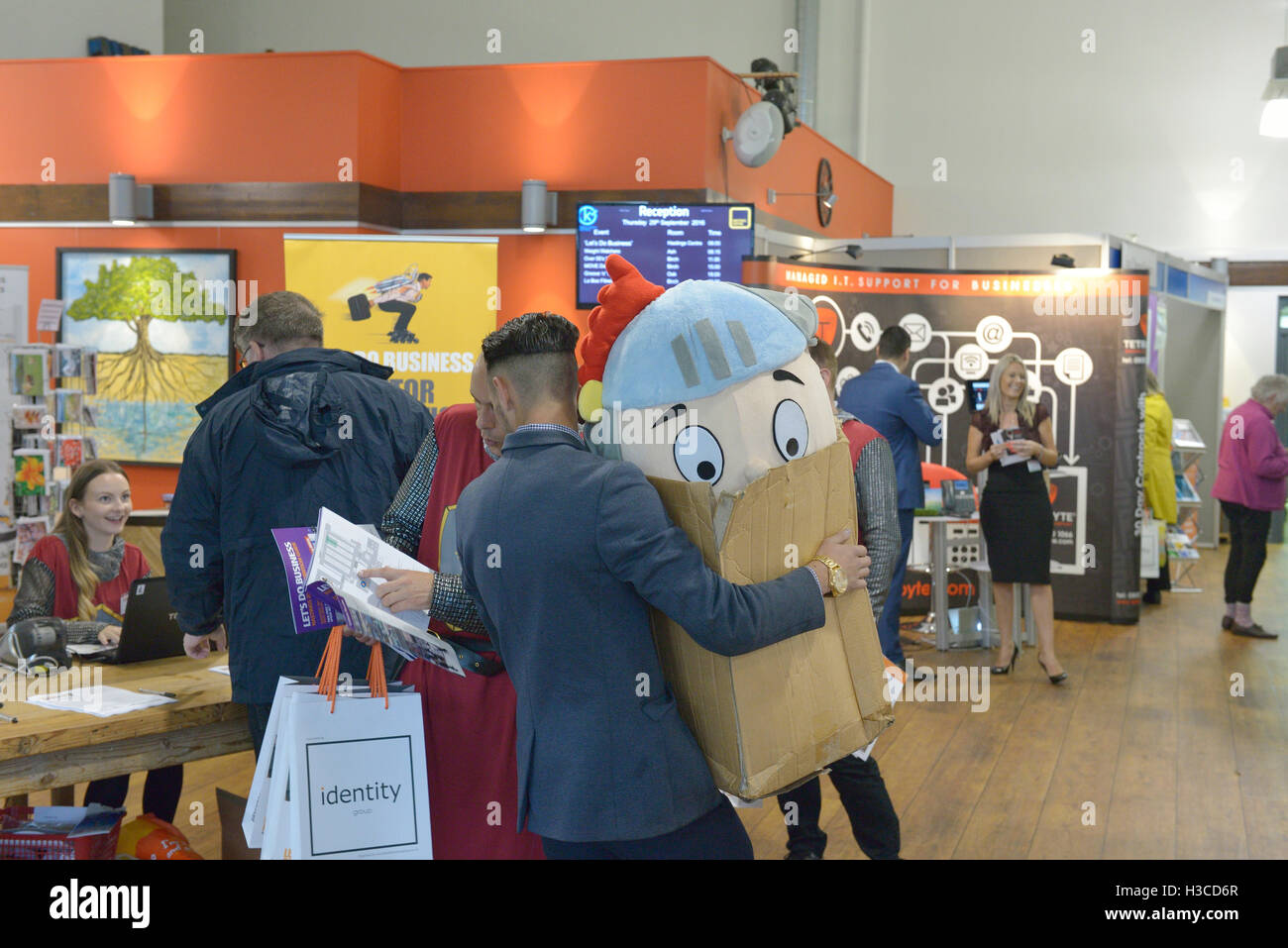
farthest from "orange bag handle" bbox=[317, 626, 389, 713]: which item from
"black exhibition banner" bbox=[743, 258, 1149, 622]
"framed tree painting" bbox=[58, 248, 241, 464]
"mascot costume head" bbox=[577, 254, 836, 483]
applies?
"framed tree painting" bbox=[58, 248, 241, 464]

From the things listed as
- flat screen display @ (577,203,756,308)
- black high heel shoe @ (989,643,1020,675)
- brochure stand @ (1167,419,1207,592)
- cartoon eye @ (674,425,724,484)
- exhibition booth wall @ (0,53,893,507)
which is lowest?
black high heel shoe @ (989,643,1020,675)

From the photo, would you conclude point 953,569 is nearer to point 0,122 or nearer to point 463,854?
point 463,854

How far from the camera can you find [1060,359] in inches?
288

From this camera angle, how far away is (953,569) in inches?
268

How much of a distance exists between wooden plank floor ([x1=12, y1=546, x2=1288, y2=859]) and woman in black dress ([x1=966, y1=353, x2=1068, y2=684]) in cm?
57

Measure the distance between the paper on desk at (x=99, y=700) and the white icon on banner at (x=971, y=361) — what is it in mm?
5766

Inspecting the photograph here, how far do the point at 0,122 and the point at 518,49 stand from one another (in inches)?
198

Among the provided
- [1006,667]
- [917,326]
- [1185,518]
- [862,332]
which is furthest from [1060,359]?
[1185,518]

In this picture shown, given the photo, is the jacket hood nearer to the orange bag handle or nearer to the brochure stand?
the orange bag handle

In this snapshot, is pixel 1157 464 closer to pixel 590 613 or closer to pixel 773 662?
pixel 773 662

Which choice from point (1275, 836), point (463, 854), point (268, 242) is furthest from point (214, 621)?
point (268, 242)

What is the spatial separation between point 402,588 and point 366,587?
6cm

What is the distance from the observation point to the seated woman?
130 inches

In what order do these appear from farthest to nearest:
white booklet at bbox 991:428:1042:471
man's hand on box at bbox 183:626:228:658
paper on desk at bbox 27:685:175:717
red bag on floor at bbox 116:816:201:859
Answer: white booklet at bbox 991:428:1042:471
red bag on floor at bbox 116:816:201:859
man's hand on box at bbox 183:626:228:658
paper on desk at bbox 27:685:175:717
